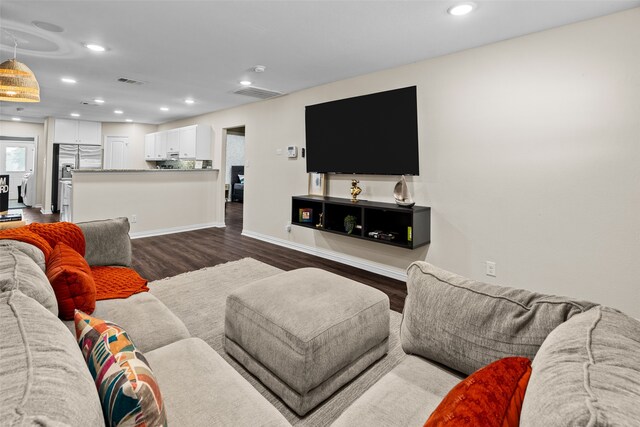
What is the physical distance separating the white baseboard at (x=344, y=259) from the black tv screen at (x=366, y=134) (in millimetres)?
1098

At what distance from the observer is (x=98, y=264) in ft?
8.11

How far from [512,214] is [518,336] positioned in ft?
7.06

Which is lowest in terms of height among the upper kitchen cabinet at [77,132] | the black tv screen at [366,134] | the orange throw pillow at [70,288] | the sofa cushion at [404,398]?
the sofa cushion at [404,398]

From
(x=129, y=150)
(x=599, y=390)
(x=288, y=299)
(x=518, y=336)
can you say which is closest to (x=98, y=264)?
(x=288, y=299)

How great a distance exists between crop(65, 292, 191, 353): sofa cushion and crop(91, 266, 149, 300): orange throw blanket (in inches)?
3.7

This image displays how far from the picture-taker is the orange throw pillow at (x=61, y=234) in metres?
2.06

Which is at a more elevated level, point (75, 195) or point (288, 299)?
point (75, 195)

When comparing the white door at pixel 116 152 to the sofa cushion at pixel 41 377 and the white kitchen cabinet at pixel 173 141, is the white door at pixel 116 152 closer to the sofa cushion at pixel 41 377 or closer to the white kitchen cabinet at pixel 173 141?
the white kitchen cabinet at pixel 173 141

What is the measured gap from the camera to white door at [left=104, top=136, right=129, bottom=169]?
859 centimetres

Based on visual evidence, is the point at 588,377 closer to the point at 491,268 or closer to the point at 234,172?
the point at 491,268

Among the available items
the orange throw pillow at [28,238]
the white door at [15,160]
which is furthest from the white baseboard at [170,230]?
the white door at [15,160]

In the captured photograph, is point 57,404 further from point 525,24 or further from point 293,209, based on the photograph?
point 293,209

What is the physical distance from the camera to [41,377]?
22.9 inches

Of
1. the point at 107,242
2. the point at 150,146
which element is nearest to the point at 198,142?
the point at 150,146
